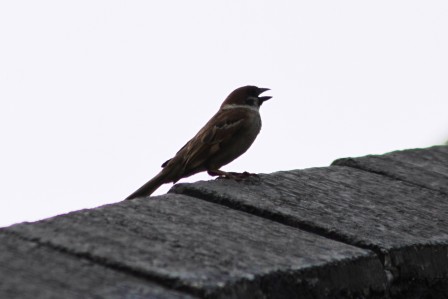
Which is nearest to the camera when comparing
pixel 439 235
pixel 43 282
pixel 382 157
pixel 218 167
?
pixel 43 282

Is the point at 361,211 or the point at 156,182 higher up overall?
the point at 156,182

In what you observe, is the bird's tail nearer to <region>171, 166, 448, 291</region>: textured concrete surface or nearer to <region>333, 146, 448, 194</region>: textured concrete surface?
<region>333, 146, 448, 194</region>: textured concrete surface

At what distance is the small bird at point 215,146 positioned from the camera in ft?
15.9

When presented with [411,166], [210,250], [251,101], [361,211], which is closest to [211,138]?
[251,101]

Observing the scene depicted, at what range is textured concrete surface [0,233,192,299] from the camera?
183 cm

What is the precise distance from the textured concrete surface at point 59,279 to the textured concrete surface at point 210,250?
1.2 inches

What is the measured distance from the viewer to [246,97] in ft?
18.3

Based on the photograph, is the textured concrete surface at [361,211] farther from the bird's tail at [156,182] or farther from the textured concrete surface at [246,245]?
the bird's tail at [156,182]

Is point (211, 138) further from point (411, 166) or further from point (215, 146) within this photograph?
point (411, 166)

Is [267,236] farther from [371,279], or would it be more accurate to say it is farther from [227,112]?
[227,112]

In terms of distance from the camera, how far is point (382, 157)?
3.78 metres

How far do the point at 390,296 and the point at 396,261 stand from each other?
0.08 meters

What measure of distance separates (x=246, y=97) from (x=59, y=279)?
3.73 metres

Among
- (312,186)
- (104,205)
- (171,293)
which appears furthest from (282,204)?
(171,293)
